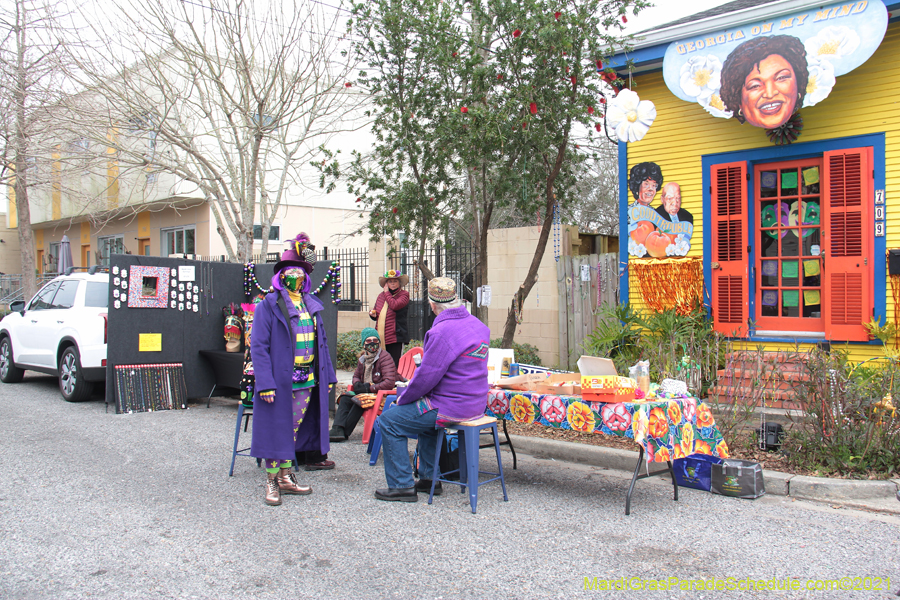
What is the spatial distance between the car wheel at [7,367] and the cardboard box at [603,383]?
10820 millimetres

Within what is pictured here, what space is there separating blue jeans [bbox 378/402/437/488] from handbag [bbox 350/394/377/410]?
72.1 inches

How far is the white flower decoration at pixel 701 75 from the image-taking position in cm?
892

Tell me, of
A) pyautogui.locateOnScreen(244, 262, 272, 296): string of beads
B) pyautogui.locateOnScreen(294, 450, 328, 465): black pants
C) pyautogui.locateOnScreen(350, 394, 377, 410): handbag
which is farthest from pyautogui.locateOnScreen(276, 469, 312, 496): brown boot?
pyautogui.locateOnScreen(244, 262, 272, 296): string of beads

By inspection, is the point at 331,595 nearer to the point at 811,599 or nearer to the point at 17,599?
the point at 17,599

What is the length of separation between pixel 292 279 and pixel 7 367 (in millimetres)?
9198

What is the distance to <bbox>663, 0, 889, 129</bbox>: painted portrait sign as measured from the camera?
7.93 metres

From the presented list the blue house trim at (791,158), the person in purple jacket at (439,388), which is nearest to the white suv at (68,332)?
the person in purple jacket at (439,388)

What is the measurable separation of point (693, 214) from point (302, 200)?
50.6 ft

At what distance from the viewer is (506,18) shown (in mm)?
8664

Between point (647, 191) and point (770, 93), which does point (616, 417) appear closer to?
point (770, 93)

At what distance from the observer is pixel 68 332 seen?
10281mm

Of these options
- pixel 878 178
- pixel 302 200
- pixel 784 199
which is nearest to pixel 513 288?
pixel 784 199

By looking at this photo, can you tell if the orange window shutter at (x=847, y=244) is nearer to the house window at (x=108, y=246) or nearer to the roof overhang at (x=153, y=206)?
the roof overhang at (x=153, y=206)

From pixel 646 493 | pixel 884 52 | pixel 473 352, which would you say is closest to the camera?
pixel 473 352
